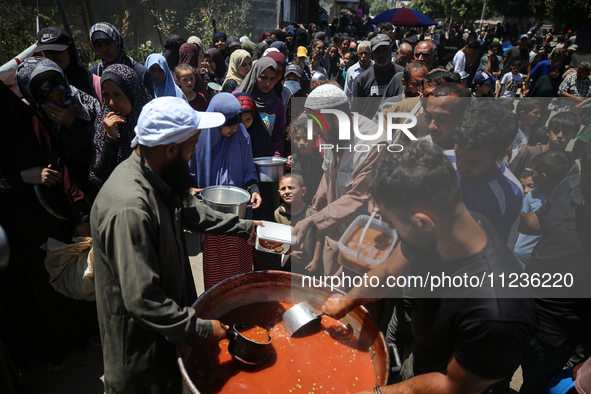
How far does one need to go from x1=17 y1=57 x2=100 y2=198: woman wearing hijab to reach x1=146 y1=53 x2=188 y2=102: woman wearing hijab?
185 cm

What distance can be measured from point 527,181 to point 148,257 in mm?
3662

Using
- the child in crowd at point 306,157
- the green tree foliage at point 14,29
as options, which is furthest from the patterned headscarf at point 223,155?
the green tree foliage at point 14,29

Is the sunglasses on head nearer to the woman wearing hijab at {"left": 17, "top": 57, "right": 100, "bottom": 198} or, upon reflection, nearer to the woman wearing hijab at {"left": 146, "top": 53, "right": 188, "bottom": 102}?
the woman wearing hijab at {"left": 17, "top": 57, "right": 100, "bottom": 198}

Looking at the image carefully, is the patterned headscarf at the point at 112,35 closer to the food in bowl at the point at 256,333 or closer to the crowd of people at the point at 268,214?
the crowd of people at the point at 268,214

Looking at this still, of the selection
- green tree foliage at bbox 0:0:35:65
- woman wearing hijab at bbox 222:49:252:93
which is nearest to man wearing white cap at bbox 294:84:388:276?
woman wearing hijab at bbox 222:49:252:93

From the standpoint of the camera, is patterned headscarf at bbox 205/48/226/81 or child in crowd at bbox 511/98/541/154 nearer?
child in crowd at bbox 511/98/541/154

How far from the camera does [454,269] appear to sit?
152 cm

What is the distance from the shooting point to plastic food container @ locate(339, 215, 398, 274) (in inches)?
→ 96.1

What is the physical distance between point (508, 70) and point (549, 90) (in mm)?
3372

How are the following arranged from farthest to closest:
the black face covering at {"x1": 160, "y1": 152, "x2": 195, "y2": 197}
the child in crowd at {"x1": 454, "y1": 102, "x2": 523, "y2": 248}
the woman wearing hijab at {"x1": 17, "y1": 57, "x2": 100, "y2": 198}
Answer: the woman wearing hijab at {"x1": 17, "y1": 57, "x2": 100, "y2": 198} < the child in crowd at {"x1": 454, "y1": 102, "x2": 523, "y2": 248} < the black face covering at {"x1": 160, "y1": 152, "x2": 195, "y2": 197}

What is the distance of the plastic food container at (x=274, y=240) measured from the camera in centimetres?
233

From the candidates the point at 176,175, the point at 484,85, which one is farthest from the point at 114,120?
the point at 484,85

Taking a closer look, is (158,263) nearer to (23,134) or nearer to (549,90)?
(23,134)

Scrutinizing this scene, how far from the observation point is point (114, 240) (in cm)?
156
